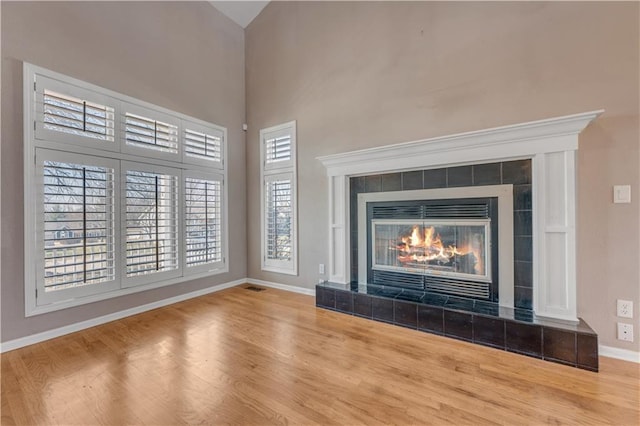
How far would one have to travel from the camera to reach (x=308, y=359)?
7.14 ft

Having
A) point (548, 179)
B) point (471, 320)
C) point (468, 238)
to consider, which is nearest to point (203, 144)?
point (468, 238)

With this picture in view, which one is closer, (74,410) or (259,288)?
(74,410)

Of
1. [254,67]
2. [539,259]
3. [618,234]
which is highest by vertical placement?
[254,67]

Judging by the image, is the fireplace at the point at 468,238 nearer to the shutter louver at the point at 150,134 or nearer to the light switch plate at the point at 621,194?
the light switch plate at the point at 621,194

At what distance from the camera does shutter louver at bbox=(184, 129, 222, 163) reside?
3820 mm

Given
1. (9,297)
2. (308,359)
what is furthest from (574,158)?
(9,297)

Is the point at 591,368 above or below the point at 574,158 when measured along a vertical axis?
below

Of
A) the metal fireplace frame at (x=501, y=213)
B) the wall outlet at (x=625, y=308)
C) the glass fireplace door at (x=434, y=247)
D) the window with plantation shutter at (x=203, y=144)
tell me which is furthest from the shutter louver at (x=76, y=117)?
the wall outlet at (x=625, y=308)

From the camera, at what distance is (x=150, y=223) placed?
3.34 m

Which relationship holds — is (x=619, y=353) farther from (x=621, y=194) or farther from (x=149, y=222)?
(x=149, y=222)

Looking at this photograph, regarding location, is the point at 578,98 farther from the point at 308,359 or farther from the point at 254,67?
the point at 254,67

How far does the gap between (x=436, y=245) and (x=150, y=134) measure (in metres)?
3.68

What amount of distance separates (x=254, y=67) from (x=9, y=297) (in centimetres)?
416

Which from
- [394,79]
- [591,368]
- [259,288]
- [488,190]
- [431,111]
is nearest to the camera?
[591,368]
